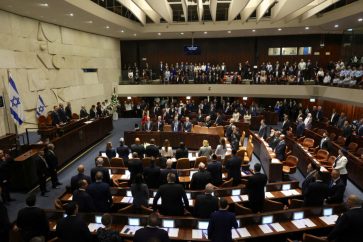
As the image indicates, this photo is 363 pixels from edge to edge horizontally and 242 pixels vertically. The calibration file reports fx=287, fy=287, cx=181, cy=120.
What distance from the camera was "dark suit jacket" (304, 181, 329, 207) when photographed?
17.5 feet

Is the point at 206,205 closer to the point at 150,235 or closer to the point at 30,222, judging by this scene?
the point at 150,235

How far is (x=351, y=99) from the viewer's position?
13.6m

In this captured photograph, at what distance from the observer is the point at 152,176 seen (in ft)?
20.7

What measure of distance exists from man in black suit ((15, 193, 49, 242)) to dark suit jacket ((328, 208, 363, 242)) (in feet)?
14.1

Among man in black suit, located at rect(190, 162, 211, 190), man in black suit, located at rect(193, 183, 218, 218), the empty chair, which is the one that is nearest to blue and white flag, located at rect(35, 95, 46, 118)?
the empty chair

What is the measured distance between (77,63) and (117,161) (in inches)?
403

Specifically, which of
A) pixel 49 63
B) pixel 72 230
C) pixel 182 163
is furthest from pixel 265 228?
pixel 49 63

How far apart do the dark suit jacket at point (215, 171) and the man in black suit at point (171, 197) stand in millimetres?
1732

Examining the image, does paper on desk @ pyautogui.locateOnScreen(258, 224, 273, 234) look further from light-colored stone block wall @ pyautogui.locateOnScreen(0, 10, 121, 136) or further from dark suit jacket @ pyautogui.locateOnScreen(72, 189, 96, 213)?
light-colored stone block wall @ pyautogui.locateOnScreen(0, 10, 121, 136)

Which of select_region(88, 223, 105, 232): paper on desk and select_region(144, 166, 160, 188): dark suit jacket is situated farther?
select_region(144, 166, 160, 188): dark suit jacket

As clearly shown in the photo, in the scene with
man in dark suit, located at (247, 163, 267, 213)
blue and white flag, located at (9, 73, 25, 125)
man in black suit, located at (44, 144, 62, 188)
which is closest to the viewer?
man in dark suit, located at (247, 163, 267, 213)

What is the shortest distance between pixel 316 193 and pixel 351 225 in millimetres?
1469

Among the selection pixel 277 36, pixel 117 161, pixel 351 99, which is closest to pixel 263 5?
pixel 351 99

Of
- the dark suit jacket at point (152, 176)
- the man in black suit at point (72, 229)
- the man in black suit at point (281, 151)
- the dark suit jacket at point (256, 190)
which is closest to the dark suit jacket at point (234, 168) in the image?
the dark suit jacket at point (256, 190)
